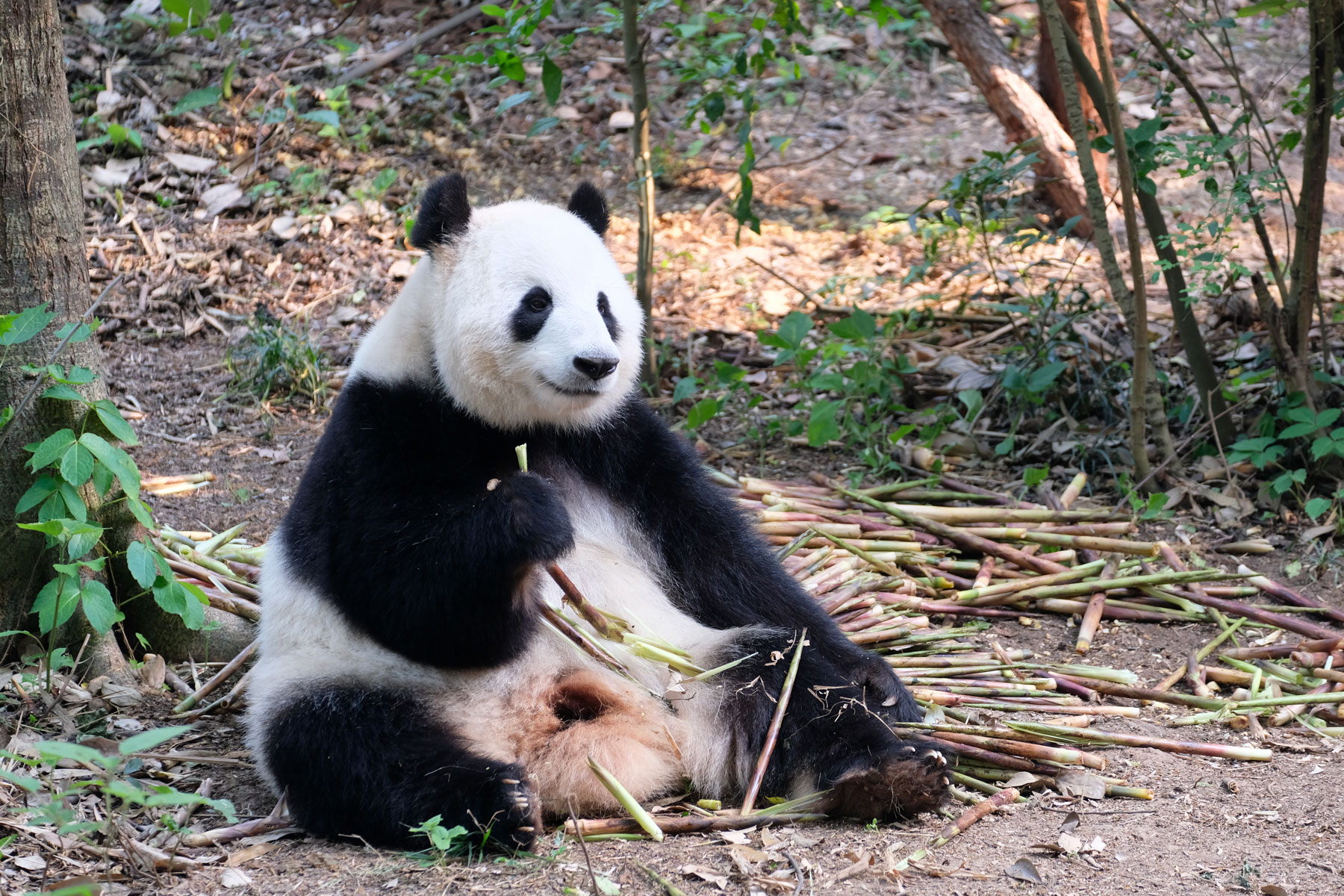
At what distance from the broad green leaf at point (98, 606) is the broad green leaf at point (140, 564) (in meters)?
0.10

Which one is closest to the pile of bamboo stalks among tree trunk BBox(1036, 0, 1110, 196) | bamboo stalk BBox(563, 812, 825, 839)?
bamboo stalk BBox(563, 812, 825, 839)

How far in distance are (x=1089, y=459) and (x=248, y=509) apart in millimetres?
3841

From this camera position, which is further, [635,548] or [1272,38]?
[1272,38]

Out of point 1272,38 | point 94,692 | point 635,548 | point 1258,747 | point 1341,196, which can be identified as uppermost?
point 1272,38

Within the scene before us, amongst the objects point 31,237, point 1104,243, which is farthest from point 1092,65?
point 31,237

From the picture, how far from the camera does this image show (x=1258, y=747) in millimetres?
3400

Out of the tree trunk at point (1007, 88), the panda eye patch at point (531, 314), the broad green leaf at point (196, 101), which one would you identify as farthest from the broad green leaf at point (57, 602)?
the tree trunk at point (1007, 88)

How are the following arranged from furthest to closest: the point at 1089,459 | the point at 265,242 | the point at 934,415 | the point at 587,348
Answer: the point at 265,242 → the point at 934,415 → the point at 1089,459 → the point at 587,348

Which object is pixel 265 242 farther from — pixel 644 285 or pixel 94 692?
pixel 94 692

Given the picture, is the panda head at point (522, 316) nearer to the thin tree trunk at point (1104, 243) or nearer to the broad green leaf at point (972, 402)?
the thin tree trunk at point (1104, 243)

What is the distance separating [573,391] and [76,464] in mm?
1456

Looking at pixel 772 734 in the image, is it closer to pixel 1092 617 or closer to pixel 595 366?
pixel 595 366

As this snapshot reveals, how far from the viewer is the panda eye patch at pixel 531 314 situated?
311 centimetres

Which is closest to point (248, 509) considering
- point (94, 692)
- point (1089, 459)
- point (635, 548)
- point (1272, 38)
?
point (94, 692)
